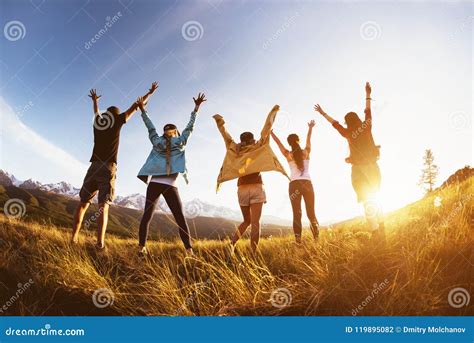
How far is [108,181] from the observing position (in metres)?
6.07

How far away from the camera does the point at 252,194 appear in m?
5.82

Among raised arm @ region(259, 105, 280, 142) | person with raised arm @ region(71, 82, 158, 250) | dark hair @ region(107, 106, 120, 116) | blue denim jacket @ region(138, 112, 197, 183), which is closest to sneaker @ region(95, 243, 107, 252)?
person with raised arm @ region(71, 82, 158, 250)

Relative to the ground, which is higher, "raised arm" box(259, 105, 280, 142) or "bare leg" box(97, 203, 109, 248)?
"raised arm" box(259, 105, 280, 142)

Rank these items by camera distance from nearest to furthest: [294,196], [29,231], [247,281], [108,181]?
[247,281] → [108,181] → [294,196] → [29,231]

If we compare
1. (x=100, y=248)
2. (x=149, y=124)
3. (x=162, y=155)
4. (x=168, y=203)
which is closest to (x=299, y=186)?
(x=168, y=203)

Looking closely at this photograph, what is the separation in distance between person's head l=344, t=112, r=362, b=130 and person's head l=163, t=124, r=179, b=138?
9.83ft

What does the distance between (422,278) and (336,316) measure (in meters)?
1.04

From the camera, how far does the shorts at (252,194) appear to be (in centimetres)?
578

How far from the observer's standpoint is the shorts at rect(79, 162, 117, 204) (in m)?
6.06

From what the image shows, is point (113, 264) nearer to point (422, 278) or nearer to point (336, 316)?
point (336, 316)

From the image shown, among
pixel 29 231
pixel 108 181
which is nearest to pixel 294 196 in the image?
pixel 108 181

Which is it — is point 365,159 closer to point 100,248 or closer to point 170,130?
point 170,130

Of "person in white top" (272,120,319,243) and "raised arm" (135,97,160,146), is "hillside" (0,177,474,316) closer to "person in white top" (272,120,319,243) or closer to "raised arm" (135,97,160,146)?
"person in white top" (272,120,319,243)

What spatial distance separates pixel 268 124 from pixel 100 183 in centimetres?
307
